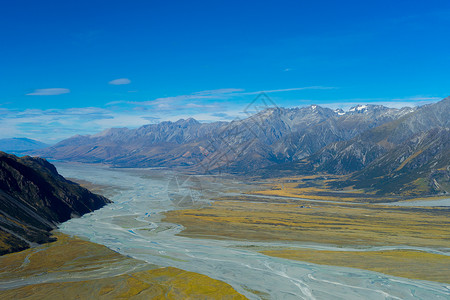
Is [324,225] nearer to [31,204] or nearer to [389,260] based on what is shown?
[389,260]

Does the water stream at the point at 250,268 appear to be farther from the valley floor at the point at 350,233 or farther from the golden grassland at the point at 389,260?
the valley floor at the point at 350,233

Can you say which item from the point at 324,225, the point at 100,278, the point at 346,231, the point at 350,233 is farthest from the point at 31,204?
the point at 350,233

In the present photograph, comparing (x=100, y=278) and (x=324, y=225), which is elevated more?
(x=100, y=278)

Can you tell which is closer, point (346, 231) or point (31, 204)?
point (31, 204)

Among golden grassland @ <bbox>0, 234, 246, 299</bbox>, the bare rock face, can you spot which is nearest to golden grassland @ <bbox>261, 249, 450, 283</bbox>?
golden grassland @ <bbox>0, 234, 246, 299</bbox>

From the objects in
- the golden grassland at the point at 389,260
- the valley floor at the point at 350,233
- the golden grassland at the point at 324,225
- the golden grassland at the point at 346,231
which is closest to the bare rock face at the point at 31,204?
the valley floor at the point at 350,233

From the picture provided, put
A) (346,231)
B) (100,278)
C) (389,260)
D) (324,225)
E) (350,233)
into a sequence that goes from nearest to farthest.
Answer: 1. (100,278)
2. (389,260)
3. (350,233)
4. (346,231)
5. (324,225)

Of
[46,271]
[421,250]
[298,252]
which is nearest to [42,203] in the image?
[46,271]

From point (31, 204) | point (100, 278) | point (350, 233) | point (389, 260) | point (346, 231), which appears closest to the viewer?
point (100, 278)
